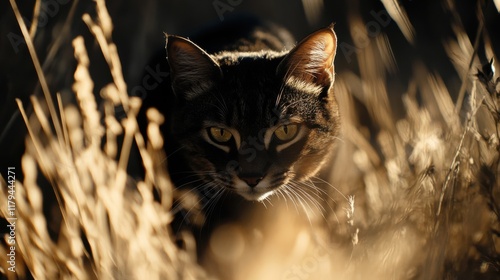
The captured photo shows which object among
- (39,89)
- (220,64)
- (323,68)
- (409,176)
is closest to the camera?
(409,176)

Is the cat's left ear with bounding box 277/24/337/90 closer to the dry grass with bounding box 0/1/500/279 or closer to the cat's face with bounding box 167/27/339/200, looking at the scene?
the cat's face with bounding box 167/27/339/200

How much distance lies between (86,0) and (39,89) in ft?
1.37

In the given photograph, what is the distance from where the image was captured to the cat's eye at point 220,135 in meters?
1.61

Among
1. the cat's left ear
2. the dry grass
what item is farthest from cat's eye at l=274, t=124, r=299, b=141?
the dry grass

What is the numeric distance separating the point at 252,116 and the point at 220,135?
0.38 ft

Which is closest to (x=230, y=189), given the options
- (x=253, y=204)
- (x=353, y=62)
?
(x=253, y=204)

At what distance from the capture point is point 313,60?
1.54 meters

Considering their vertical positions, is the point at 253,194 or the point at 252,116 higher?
the point at 252,116

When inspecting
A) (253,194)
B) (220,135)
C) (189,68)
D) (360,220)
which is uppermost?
(189,68)

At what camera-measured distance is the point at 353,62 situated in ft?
8.57

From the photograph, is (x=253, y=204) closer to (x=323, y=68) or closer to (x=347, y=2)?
(x=323, y=68)

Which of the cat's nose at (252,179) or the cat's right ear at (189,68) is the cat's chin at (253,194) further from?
the cat's right ear at (189,68)

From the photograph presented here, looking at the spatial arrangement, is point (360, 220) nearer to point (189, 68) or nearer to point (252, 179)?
point (252, 179)

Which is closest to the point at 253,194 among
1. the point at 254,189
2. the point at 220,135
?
the point at 254,189
